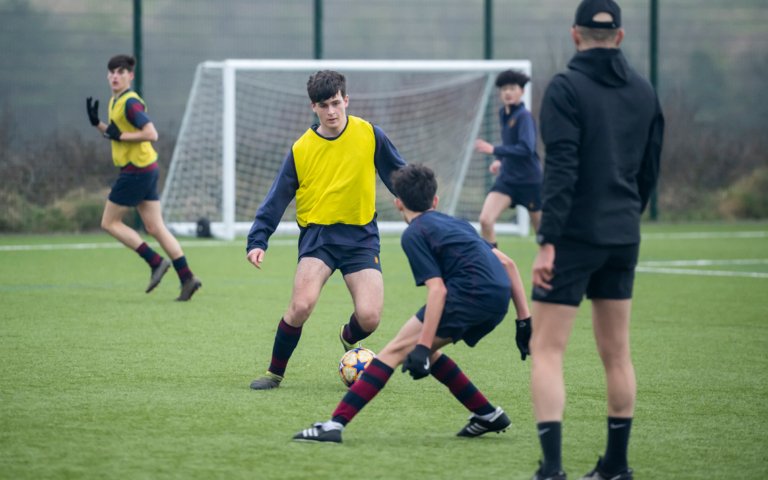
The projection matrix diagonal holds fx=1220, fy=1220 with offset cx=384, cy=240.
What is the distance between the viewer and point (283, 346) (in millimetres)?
6727

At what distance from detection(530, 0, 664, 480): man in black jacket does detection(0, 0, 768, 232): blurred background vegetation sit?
14.3m

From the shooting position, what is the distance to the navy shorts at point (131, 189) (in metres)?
10.9

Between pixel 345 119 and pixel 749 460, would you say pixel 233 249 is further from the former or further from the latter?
pixel 749 460

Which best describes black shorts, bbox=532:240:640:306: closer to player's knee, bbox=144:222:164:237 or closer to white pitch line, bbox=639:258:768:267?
player's knee, bbox=144:222:164:237

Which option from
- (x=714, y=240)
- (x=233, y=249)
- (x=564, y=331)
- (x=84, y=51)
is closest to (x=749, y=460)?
(x=564, y=331)

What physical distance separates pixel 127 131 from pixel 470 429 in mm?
6323

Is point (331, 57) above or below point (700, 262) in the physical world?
above

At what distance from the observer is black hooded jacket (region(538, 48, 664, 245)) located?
4488 mm

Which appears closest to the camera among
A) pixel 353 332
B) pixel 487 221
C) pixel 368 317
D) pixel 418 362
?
pixel 418 362

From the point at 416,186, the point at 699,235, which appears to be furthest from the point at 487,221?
the point at 699,235

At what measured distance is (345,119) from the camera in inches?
272

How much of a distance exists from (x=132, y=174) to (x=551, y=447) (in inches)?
280

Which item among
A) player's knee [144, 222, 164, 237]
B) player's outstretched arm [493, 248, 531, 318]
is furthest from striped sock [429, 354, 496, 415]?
Answer: player's knee [144, 222, 164, 237]

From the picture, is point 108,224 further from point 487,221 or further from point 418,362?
point 418,362
